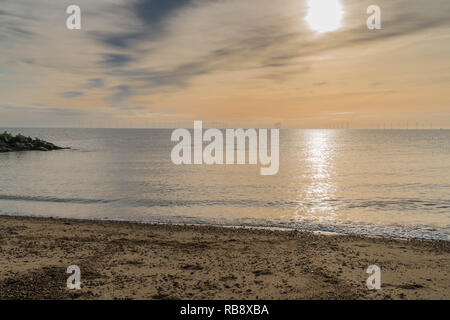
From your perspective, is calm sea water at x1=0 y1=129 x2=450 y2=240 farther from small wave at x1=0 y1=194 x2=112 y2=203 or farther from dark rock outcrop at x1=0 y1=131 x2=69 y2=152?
dark rock outcrop at x1=0 y1=131 x2=69 y2=152

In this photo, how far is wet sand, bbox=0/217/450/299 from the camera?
9.63 m

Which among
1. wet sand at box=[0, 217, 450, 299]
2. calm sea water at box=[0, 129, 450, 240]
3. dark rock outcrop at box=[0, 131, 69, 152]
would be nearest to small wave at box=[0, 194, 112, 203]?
calm sea water at box=[0, 129, 450, 240]

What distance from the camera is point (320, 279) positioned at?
34.7ft

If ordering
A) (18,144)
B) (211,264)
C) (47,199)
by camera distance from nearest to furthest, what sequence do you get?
(211,264) < (47,199) < (18,144)

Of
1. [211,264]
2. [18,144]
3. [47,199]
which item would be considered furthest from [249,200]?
[18,144]

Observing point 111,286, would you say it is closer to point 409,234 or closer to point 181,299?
point 181,299

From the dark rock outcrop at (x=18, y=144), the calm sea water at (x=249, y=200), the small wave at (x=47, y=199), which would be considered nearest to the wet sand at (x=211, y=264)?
the calm sea water at (x=249, y=200)

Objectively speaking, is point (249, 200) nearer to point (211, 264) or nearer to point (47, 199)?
point (211, 264)

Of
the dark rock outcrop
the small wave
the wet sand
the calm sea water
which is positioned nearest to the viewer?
the wet sand

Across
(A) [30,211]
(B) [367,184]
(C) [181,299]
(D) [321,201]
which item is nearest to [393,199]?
(D) [321,201]

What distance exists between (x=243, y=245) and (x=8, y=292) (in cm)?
896

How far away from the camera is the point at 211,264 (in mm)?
11867

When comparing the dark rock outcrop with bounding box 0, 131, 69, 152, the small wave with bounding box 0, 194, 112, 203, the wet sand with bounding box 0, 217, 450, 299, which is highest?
the dark rock outcrop with bounding box 0, 131, 69, 152
